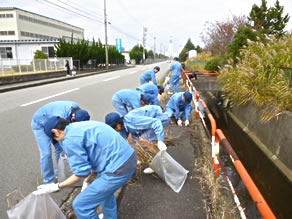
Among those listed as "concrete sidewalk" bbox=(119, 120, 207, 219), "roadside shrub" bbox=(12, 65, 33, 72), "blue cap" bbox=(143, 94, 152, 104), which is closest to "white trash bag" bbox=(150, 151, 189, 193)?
"concrete sidewalk" bbox=(119, 120, 207, 219)

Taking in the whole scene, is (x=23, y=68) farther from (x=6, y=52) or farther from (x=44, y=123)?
(x=6, y=52)

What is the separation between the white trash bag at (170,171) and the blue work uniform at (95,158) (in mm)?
1048

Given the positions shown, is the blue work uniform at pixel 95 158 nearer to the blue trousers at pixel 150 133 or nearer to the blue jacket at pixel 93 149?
the blue jacket at pixel 93 149

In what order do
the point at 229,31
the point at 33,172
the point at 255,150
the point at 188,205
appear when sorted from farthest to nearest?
the point at 229,31
the point at 255,150
the point at 33,172
the point at 188,205

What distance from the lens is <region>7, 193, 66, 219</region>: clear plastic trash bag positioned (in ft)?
7.05

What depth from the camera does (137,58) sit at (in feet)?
208

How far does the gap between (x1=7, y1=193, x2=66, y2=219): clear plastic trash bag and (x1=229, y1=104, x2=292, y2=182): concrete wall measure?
4150mm

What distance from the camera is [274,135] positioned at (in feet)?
17.5

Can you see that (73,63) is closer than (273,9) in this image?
No

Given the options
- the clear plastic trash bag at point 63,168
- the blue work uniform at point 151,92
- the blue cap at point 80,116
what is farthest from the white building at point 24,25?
the blue cap at point 80,116

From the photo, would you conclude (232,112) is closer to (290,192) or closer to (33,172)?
(290,192)

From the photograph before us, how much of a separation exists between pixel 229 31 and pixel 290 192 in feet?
69.2

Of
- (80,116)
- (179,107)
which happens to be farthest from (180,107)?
(80,116)

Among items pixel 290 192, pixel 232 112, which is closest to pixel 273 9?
pixel 232 112
